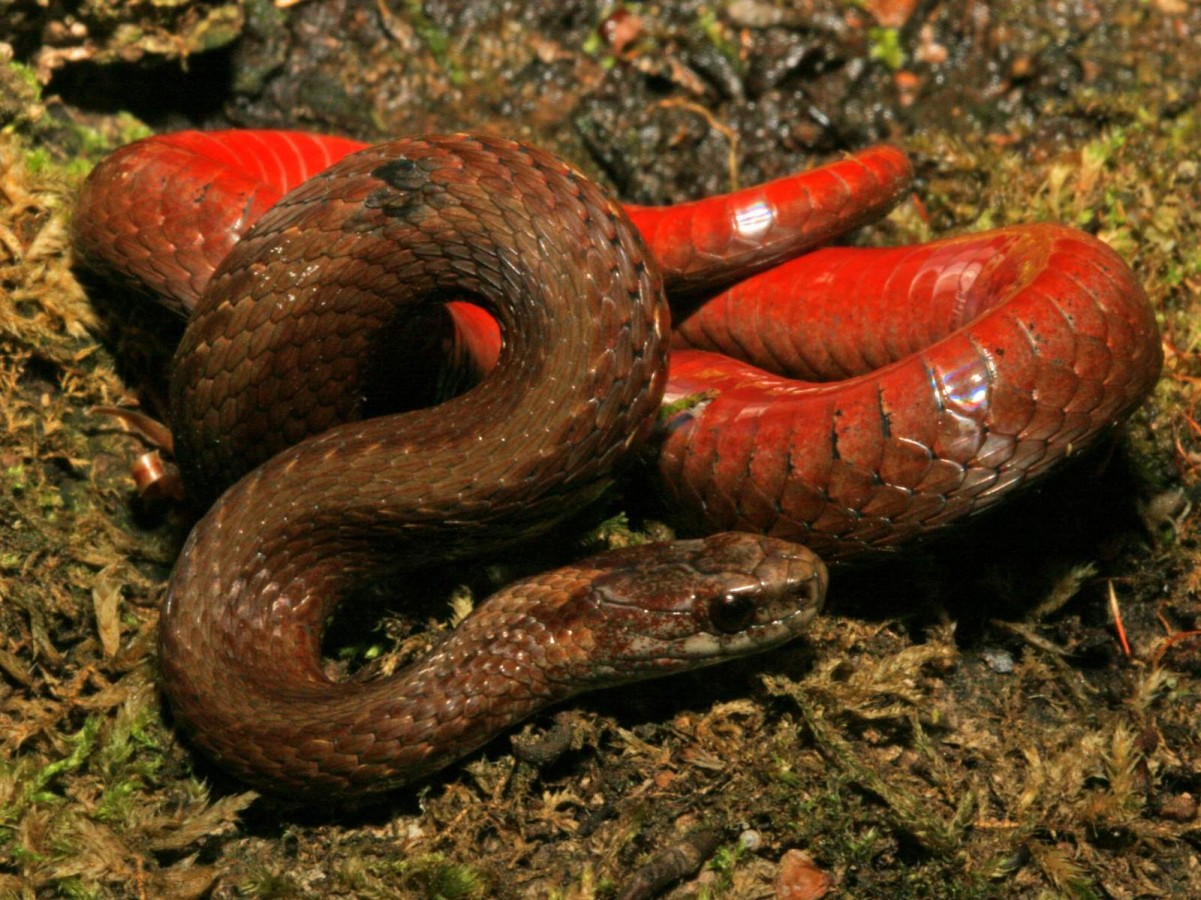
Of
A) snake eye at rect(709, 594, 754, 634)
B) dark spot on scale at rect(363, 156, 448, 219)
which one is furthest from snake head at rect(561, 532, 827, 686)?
dark spot on scale at rect(363, 156, 448, 219)

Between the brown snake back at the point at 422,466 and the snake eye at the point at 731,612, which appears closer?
the brown snake back at the point at 422,466

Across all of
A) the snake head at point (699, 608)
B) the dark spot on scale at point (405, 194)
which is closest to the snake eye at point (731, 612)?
the snake head at point (699, 608)

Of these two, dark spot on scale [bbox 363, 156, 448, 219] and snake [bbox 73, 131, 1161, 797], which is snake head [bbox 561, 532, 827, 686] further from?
dark spot on scale [bbox 363, 156, 448, 219]

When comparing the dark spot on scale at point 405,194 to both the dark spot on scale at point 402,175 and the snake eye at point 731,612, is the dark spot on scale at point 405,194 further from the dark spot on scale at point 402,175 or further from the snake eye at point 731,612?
the snake eye at point 731,612

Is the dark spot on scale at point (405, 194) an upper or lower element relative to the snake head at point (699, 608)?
upper

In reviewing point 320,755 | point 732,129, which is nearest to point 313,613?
point 320,755

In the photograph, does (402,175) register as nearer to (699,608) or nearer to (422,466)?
(422,466)

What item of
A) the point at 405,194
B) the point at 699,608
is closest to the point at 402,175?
the point at 405,194

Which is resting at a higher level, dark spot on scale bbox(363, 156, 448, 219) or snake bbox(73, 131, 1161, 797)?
dark spot on scale bbox(363, 156, 448, 219)

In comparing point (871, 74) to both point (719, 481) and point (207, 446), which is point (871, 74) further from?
point (207, 446)
